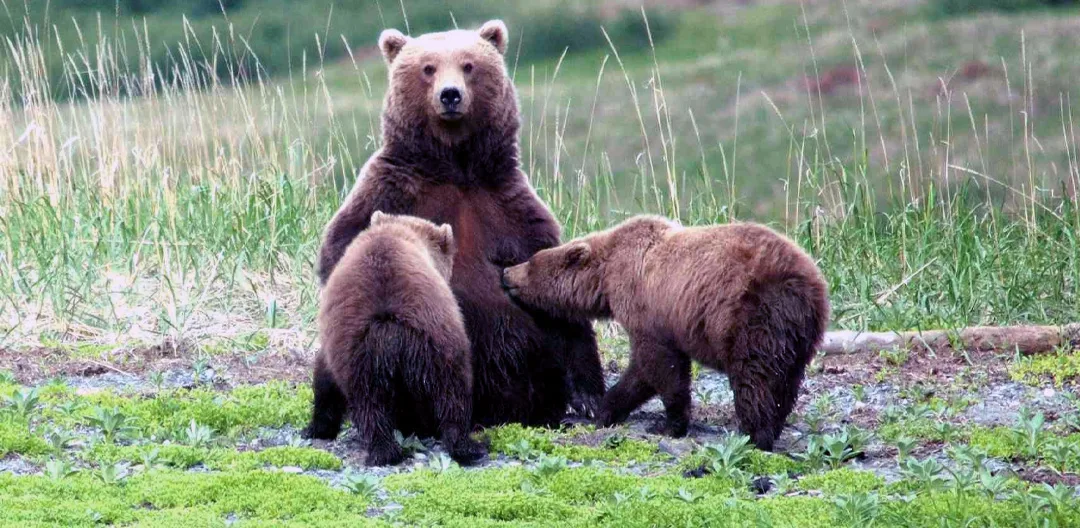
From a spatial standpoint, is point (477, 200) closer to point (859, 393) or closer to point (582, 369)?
point (582, 369)

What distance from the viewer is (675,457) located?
18.5ft

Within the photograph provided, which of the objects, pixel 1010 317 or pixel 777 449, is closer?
pixel 777 449

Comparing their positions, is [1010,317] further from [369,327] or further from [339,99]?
[339,99]

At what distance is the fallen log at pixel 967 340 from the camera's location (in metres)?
7.39

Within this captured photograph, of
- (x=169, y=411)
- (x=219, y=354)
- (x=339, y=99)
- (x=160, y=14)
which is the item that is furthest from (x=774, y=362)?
(x=339, y=99)

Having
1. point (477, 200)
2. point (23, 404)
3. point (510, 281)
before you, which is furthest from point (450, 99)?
point (23, 404)

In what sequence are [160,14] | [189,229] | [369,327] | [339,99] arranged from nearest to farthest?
[369,327] < [189,229] < [160,14] < [339,99]

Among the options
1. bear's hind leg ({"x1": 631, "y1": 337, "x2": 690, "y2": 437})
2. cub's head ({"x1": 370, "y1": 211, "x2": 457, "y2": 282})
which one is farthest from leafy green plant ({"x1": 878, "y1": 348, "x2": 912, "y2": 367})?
cub's head ({"x1": 370, "y1": 211, "x2": 457, "y2": 282})

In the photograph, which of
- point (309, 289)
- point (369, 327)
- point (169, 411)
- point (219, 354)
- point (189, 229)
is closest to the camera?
point (369, 327)

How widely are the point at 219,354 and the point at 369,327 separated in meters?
2.59

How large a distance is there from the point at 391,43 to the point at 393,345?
5.76 feet

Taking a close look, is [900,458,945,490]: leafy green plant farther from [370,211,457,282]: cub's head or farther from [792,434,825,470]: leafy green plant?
[370,211,457,282]: cub's head

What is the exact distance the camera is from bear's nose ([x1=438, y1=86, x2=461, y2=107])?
239 inches

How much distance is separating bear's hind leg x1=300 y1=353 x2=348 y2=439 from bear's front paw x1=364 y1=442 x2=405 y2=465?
424 mm
